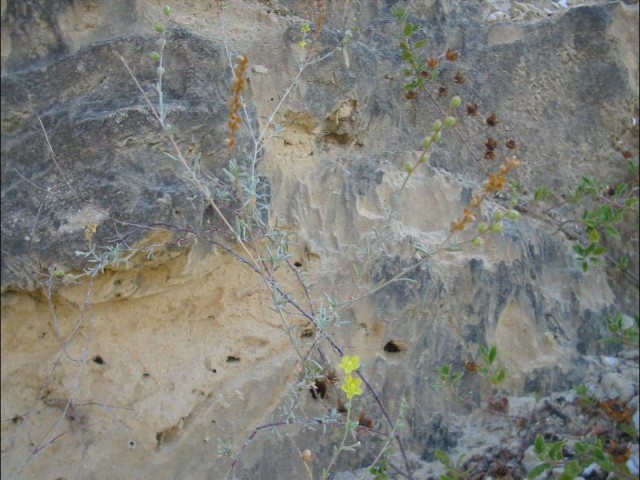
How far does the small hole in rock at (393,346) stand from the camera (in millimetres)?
2637

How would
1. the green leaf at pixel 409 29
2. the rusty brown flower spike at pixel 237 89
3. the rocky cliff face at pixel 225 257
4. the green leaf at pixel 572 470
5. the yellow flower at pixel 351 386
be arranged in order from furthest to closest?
the green leaf at pixel 409 29
the rocky cliff face at pixel 225 257
the green leaf at pixel 572 470
the yellow flower at pixel 351 386
the rusty brown flower spike at pixel 237 89

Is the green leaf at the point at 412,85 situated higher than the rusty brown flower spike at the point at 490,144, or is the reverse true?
the green leaf at the point at 412,85

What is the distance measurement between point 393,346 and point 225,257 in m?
0.69

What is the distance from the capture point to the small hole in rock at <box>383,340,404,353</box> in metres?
2.64

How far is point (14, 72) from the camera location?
2.64m

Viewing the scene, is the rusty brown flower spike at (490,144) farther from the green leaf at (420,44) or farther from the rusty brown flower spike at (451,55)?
the green leaf at (420,44)

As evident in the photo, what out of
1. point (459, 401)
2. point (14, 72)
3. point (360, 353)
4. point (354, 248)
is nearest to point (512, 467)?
point (459, 401)

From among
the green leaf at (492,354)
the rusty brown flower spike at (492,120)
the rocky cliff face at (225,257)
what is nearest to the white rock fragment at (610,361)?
the rocky cliff face at (225,257)

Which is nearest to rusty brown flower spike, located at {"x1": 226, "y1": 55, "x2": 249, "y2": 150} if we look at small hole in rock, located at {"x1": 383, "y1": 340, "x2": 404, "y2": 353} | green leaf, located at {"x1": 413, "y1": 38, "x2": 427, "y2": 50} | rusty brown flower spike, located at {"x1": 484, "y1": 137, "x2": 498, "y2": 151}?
small hole in rock, located at {"x1": 383, "y1": 340, "x2": 404, "y2": 353}

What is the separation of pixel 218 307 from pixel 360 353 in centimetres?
53

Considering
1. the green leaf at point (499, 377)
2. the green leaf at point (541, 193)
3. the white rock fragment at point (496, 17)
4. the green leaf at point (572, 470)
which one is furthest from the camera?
the white rock fragment at point (496, 17)

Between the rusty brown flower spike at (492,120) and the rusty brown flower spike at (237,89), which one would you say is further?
the rusty brown flower spike at (492,120)

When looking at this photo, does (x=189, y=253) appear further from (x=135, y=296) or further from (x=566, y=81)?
(x=566, y=81)

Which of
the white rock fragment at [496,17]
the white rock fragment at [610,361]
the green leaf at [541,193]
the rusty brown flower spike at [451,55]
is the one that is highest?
the white rock fragment at [496,17]
